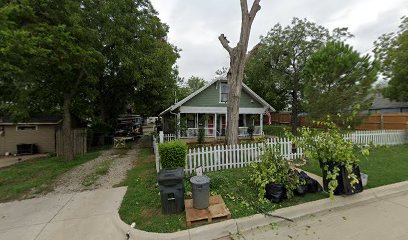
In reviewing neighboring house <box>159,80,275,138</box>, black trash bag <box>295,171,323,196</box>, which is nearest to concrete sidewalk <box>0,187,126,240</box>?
black trash bag <box>295,171,323,196</box>

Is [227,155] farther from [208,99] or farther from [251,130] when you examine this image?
[251,130]

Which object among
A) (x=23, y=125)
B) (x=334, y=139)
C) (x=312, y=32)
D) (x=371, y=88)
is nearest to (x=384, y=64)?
(x=312, y=32)

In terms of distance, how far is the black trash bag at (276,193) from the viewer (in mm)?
4258

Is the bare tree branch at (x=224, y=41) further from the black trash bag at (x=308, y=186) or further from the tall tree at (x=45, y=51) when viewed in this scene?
the black trash bag at (x=308, y=186)

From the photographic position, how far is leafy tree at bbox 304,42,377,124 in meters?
9.53

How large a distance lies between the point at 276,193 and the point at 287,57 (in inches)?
694

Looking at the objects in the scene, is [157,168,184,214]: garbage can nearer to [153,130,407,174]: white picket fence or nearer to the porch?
[153,130,407,174]: white picket fence

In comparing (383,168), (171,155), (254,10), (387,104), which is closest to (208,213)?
(171,155)

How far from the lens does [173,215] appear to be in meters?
3.92

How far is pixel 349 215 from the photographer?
396 centimetres

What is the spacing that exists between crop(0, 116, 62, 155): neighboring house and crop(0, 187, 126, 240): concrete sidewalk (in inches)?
487

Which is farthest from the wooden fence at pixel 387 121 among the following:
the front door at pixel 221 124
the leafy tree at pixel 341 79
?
the front door at pixel 221 124

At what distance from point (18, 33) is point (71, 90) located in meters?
5.19

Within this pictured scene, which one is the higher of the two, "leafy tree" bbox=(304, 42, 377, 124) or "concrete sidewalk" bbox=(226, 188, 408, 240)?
"leafy tree" bbox=(304, 42, 377, 124)
